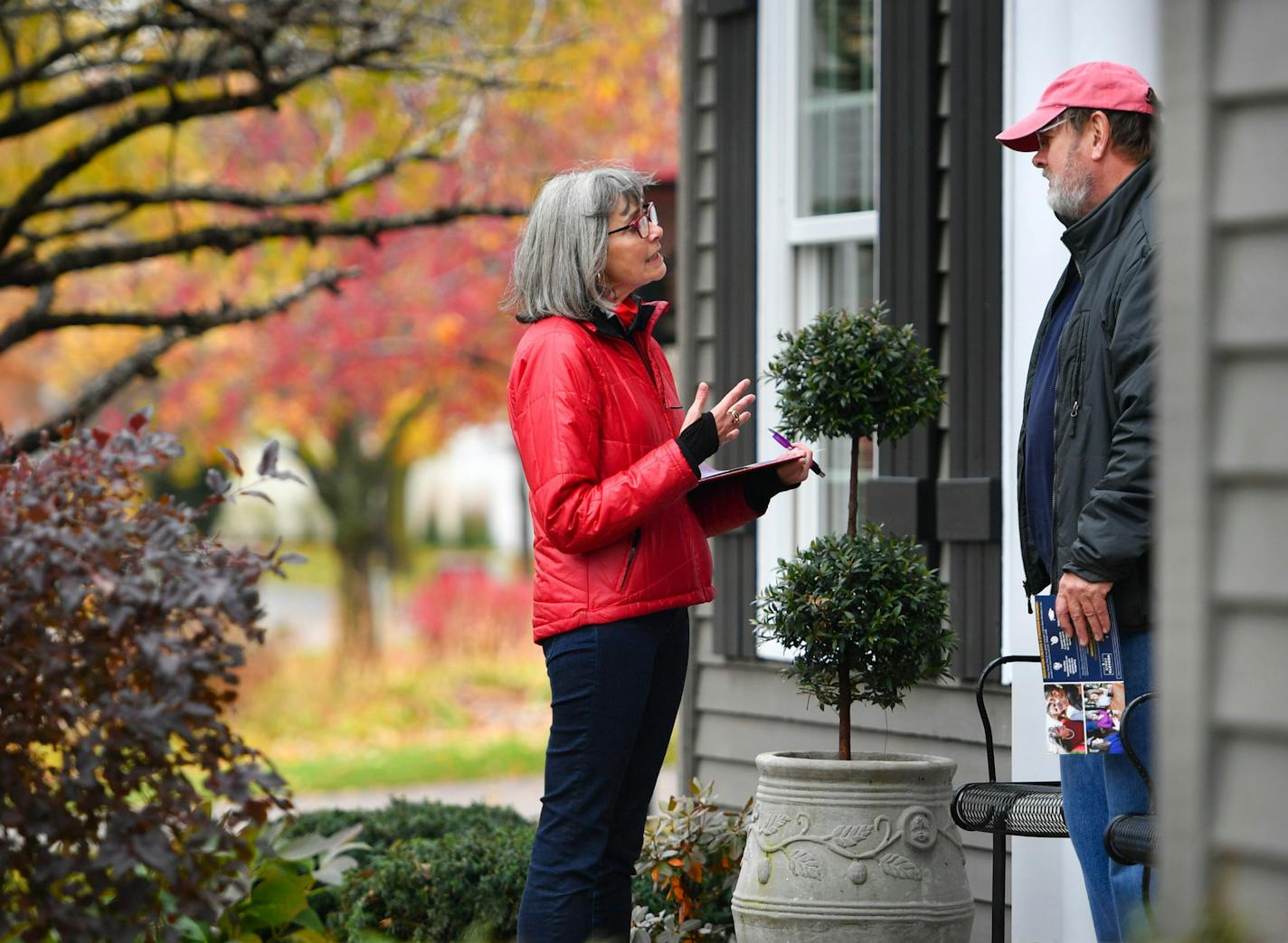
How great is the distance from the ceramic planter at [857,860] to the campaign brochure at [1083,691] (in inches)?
27.8

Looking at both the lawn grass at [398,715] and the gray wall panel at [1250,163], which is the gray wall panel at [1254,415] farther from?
the lawn grass at [398,715]

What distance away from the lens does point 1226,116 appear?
1.97 meters

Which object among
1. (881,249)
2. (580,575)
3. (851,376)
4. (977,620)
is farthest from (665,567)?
(881,249)

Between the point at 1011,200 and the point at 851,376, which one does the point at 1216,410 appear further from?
the point at 1011,200

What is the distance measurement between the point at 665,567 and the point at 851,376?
2.96 feet

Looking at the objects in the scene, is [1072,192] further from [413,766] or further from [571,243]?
[413,766]

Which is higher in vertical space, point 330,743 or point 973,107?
point 973,107

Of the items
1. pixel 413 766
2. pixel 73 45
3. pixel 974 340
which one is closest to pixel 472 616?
pixel 413 766

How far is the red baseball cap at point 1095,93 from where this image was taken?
3.38m

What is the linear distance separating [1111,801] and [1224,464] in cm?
151

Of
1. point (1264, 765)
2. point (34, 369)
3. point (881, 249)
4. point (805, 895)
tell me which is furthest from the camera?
point (34, 369)

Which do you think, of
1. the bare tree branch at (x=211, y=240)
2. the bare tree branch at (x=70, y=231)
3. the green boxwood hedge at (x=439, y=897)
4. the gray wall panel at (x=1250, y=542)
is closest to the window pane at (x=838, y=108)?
the bare tree branch at (x=211, y=240)

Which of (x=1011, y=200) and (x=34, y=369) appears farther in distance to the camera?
(x=34, y=369)

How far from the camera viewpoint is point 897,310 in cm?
509
